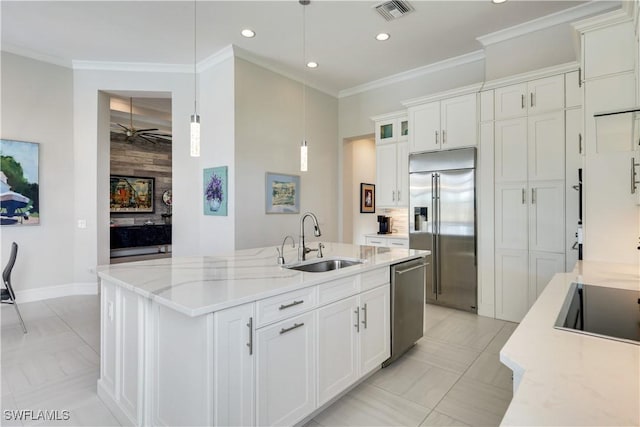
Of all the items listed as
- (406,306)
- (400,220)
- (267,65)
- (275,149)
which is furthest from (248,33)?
(400,220)

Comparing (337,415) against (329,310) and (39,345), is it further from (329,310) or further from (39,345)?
(39,345)

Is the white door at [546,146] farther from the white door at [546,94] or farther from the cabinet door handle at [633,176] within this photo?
the cabinet door handle at [633,176]

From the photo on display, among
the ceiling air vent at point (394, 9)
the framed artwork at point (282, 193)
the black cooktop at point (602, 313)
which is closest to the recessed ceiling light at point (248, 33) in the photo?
the ceiling air vent at point (394, 9)

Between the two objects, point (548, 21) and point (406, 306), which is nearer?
point (406, 306)

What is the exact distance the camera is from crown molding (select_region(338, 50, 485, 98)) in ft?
15.1

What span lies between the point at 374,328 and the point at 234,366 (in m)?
1.27

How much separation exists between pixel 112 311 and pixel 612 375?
8.06 ft

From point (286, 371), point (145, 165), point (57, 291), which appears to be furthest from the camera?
point (145, 165)

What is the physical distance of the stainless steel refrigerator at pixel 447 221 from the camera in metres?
4.05

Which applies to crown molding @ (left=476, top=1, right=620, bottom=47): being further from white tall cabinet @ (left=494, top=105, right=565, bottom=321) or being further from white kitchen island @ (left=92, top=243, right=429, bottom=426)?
white kitchen island @ (left=92, top=243, right=429, bottom=426)

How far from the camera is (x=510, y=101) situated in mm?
3758

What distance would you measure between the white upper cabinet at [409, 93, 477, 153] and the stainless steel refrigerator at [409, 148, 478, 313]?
0.43ft

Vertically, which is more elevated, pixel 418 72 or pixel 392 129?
pixel 418 72

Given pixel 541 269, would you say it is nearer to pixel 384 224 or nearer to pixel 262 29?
pixel 384 224
